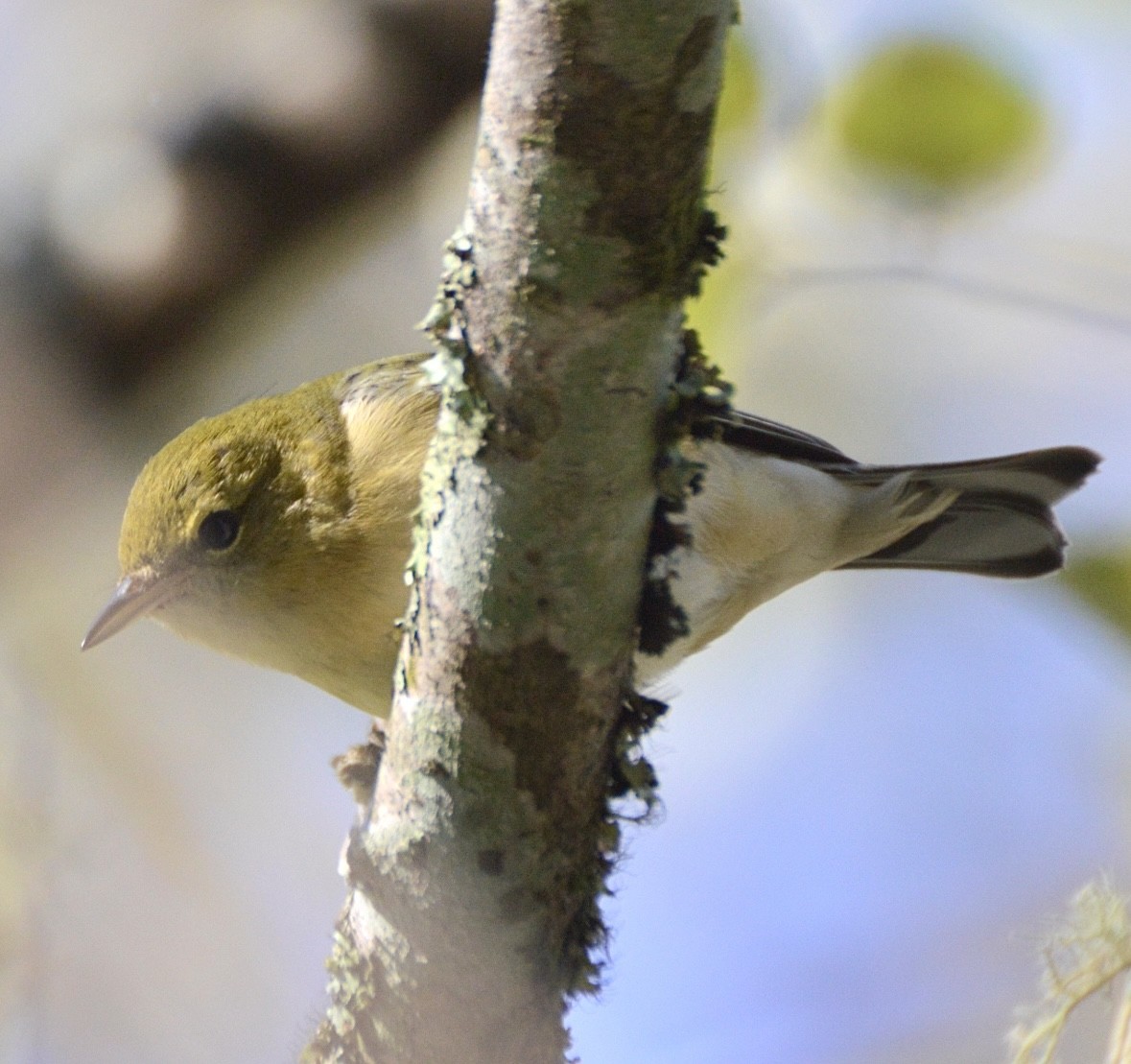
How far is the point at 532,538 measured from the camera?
51.5 inches

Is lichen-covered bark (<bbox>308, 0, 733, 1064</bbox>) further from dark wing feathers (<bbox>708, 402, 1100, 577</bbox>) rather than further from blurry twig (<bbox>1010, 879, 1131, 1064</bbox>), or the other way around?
dark wing feathers (<bbox>708, 402, 1100, 577</bbox>)

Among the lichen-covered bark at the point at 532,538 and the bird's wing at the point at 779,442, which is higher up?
the bird's wing at the point at 779,442

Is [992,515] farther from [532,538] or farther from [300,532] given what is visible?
[532,538]

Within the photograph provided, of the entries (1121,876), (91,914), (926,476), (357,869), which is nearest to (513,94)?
(357,869)

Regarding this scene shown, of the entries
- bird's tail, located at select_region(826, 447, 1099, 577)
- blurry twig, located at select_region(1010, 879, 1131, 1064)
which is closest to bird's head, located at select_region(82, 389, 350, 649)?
bird's tail, located at select_region(826, 447, 1099, 577)

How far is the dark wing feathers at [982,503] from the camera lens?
2.99 m

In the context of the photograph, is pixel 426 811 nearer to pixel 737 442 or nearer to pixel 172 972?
pixel 737 442

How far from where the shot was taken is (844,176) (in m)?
2.51

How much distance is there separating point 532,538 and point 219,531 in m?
1.41

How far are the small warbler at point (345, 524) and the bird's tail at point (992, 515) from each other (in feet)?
0.19

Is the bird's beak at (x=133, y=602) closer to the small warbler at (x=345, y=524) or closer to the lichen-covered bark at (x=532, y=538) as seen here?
the small warbler at (x=345, y=524)

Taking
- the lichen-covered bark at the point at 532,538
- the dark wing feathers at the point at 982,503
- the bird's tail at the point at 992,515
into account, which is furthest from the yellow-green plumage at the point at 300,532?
the bird's tail at the point at 992,515

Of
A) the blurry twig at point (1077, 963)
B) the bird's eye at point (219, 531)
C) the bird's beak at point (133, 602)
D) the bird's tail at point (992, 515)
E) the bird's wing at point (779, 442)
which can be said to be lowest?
the blurry twig at point (1077, 963)

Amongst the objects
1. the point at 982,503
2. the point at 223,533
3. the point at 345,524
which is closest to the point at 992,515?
the point at 982,503
